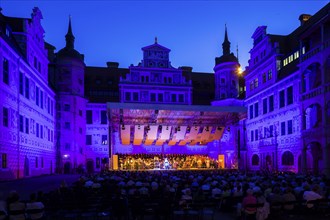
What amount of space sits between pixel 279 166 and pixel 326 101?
1091cm

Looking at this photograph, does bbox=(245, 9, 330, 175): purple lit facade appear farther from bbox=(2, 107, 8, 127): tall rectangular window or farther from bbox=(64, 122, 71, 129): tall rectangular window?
bbox=(2, 107, 8, 127): tall rectangular window

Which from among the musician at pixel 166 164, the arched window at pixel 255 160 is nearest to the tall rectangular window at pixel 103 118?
the musician at pixel 166 164

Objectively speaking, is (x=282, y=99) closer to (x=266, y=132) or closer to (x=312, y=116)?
(x=266, y=132)

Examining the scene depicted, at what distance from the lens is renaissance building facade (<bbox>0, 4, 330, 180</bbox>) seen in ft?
102

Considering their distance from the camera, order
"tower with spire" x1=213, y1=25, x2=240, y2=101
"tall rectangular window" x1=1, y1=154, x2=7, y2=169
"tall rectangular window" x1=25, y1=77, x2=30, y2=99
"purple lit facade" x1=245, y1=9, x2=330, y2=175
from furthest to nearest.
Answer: "tower with spire" x1=213, y1=25, x2=240, y2=101 → "tall rectangular window" x1=25, y1=77, x2=30, y2=99 → "purple lit facade" x1=245, y1=9, x2=330, y2=175 → "tall rectangular window" x1=1, y1=154, x2=7, y2=169

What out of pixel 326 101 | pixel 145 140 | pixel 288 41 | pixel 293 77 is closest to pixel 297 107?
pixel 293 77

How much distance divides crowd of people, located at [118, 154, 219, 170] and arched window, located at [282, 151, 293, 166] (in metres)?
10.8

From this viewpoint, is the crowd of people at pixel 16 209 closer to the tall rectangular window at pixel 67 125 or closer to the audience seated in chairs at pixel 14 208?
the audience seated in chairs at pixel 14 208

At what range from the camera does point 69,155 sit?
48219 mm

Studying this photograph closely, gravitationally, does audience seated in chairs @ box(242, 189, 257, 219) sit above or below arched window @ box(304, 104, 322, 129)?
below

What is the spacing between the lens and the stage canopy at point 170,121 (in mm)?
36194

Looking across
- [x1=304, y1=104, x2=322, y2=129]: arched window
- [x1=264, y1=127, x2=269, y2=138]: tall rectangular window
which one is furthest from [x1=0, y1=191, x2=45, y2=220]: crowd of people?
[x1=264, y1=127, x2=269, y2=138]: tall rectangular window

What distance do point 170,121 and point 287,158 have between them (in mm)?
13093

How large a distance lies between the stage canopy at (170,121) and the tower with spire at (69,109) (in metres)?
7.18
